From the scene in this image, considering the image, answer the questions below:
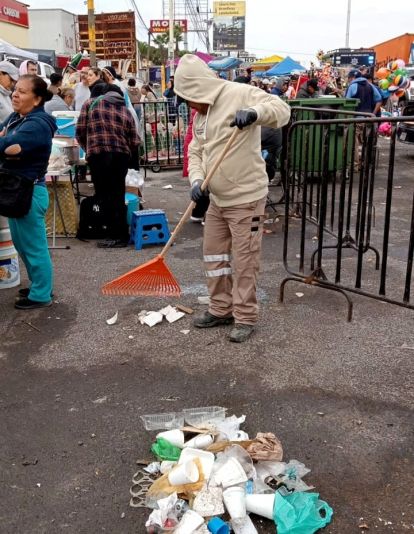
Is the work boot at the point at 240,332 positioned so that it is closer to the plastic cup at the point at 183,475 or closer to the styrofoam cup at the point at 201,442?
the styrofoam cup at the point at 201,442

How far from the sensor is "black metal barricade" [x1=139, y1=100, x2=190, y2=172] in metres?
11.9

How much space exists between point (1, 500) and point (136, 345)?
1.68 m

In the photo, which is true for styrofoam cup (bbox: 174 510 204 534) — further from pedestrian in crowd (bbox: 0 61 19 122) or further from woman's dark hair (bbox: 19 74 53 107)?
pedestrian in crowd (bbox: 0 61 19 122)

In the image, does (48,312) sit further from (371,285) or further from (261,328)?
(371,285)

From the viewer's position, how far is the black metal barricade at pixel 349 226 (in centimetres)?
422

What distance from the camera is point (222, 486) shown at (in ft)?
8.23

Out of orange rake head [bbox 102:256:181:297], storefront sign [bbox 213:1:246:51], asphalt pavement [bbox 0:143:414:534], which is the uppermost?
storefront sign [bbox 213:1:246:51]

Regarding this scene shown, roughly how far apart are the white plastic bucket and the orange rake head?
4.51 ft

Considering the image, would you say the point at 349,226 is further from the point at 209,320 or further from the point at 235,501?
the point at 235,501

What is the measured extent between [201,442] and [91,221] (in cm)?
464

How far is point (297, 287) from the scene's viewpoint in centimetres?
525

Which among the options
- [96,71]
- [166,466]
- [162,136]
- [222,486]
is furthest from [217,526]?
[162,136]

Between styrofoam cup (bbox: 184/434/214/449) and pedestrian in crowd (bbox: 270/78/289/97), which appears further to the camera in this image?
pedestrian in crowd (bbox: 270/78/289/97)

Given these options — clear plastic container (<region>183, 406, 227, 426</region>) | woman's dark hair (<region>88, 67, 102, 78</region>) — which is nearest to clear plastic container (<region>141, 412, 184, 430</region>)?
clear plastic container (<region>183, 406, 227, 426</region>)
